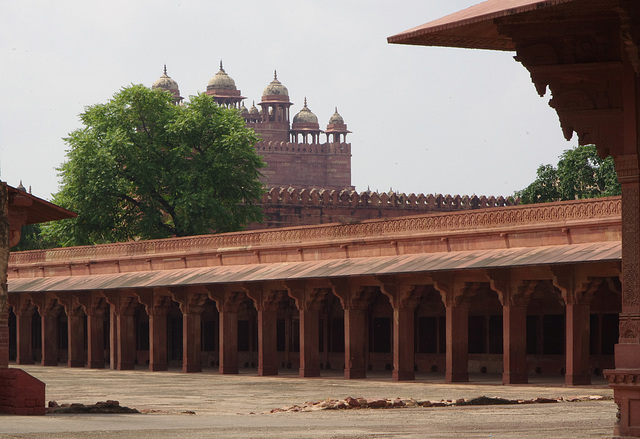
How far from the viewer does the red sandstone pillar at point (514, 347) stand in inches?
931

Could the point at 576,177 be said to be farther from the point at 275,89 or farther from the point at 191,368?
the point at 275,89

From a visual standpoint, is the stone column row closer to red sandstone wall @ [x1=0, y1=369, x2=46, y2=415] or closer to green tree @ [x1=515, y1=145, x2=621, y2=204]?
red sandstone wall @ [x1=0, y1=369, x2=46, y2=415]

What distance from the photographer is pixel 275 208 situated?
5738 cm

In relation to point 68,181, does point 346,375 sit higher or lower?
lower

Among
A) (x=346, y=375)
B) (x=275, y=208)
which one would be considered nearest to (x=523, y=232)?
(x=346, y=375)

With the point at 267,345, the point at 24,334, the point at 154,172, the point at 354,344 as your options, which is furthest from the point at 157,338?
the point at 154,172

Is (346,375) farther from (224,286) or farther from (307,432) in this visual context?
(307,432)

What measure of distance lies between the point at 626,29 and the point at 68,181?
43310 millimetres

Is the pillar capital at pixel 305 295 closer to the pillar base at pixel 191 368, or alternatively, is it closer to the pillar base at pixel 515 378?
the pillar base at pixel 191 368

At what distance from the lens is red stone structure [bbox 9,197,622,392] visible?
2302 centimetres

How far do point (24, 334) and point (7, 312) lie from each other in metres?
26.3

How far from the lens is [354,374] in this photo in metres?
27.6

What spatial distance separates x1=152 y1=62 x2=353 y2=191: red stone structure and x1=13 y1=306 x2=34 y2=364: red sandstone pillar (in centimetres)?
5894

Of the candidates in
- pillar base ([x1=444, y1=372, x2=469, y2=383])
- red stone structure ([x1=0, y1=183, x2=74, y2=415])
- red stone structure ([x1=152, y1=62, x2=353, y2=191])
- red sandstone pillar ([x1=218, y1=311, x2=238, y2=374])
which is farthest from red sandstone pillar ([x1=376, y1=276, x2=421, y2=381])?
red stone structure ([x1=152, y1=62, x2=353, y2=191])
